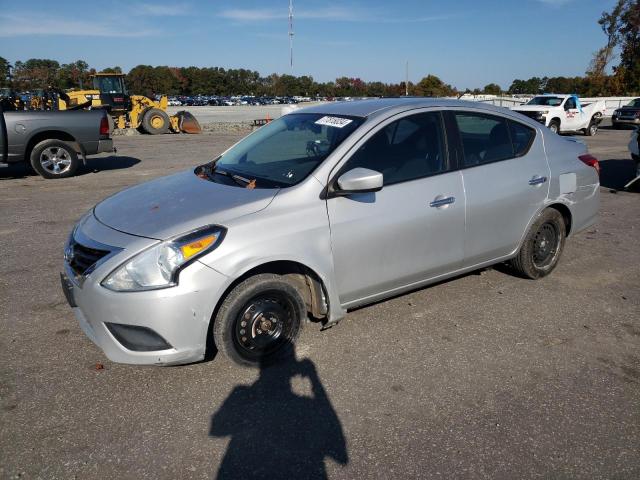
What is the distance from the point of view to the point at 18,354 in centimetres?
352

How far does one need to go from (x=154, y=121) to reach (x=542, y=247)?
2023cm

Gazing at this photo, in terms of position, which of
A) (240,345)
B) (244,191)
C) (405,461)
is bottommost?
(405,461)

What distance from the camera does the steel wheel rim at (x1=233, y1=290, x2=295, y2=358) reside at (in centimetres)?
323

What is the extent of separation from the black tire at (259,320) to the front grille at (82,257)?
31.7 inches

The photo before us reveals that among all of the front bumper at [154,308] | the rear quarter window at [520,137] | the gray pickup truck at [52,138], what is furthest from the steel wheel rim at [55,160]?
the rear quarter window at [520,137]

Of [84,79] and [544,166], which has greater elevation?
[84,79]

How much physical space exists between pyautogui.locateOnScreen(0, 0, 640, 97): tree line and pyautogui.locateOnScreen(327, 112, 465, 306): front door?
1325cm

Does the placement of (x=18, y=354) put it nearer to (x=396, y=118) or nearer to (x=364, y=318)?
(x=364, y=318)

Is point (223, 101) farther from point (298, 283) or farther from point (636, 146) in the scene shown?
point (298, 283)

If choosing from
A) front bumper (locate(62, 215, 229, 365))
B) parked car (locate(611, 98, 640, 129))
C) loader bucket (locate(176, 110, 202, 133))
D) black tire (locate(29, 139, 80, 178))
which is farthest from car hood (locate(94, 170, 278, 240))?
parked car (locate(611, 98, 640, 129))

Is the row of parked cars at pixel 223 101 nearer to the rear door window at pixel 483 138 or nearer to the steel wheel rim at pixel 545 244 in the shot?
the steel wheel rim at pixel 545 244

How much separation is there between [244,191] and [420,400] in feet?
5.78

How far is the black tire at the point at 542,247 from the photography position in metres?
4.66

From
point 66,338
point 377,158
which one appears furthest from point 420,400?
point 66,338
